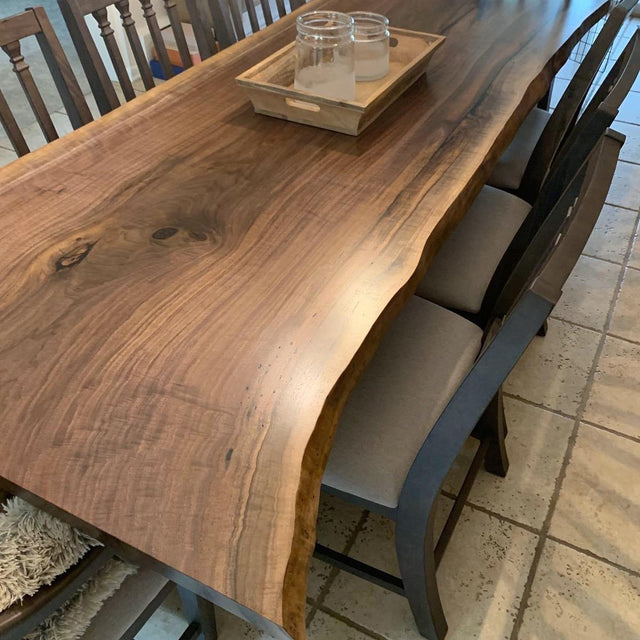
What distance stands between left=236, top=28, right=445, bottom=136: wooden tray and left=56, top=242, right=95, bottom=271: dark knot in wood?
19.3 inches

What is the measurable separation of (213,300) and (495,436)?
804 mm

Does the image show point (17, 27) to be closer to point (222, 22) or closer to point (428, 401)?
point (222, 22)

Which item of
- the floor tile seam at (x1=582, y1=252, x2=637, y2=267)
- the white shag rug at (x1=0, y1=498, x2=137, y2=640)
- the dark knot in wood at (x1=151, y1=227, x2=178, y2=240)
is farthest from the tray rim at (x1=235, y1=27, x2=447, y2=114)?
the floor tile seam at (x1=582, y1=252, x2=637, y2=267)

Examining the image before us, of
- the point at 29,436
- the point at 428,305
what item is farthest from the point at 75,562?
the point at 428,305

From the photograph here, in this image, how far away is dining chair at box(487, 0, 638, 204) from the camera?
54.1 inches

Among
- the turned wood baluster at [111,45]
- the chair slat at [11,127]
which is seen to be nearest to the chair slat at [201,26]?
the turned wood baluster at [111,45]

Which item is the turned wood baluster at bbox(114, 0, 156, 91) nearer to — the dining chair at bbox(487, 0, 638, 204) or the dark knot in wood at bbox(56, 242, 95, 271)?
the dark knot in wood at bbox(56, 242, 95, 271)

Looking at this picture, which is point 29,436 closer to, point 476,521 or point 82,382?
point 82,382

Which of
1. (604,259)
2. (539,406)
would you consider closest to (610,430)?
(539,406)

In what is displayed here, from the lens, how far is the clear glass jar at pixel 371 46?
1.25 m

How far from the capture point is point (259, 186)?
3.41ft

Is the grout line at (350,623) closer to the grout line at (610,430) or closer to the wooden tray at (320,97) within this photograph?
the grout line at (610,430)

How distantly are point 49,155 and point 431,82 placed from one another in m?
0.83

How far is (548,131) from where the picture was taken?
1462 millimetres
